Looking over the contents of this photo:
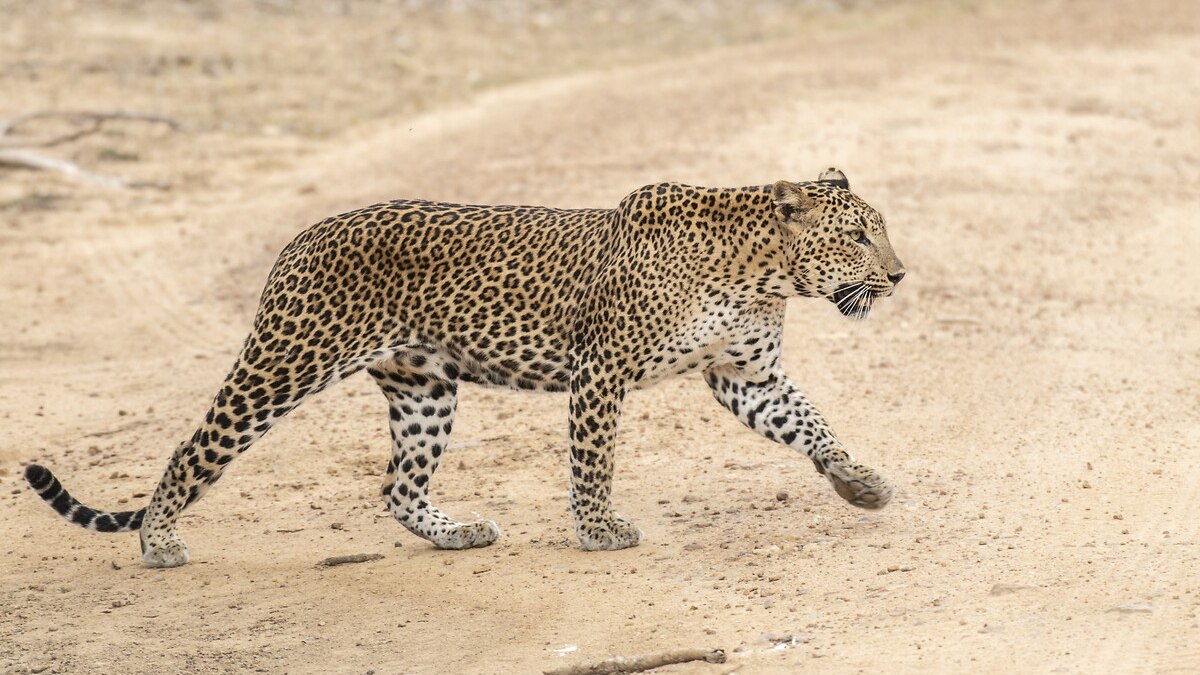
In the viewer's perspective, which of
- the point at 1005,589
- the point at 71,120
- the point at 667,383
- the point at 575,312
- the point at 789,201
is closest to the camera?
the point at 1005,589

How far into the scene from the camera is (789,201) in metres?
7.43

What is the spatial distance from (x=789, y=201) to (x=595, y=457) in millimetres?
1385

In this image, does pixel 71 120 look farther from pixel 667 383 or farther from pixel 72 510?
pixel 72 510

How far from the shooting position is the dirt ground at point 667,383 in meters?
7.09

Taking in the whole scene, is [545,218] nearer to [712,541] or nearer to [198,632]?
[712,541]

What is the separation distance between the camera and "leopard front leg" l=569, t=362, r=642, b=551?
24.7 ft

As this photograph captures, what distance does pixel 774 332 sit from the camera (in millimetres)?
7719

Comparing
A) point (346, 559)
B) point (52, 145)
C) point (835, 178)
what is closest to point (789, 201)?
point (835, 178)

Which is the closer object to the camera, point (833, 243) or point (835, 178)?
point (833, 243)

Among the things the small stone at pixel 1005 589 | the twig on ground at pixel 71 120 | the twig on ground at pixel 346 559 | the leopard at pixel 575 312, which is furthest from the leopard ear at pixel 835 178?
the twig on ground at pixel 71 120

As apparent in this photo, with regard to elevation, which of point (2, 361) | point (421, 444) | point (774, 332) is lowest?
point (2, 361)

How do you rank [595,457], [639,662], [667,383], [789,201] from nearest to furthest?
[639,662] < [789,201] < [595,457] < [667,383]

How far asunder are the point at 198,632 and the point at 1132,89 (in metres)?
14.4

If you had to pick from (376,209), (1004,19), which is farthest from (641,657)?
Result: (1004,19)
